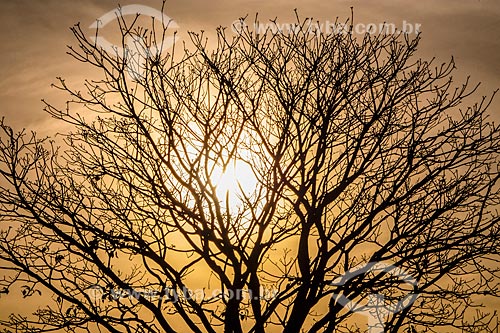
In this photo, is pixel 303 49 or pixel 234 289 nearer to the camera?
pixel 234 289

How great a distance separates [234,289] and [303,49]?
4787 millimetres

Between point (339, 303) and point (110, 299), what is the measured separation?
4.07 meters

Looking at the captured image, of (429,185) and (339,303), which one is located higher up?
(429,185)

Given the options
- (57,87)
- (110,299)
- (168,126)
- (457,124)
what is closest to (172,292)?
(110,299)

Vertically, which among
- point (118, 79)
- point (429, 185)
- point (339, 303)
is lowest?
point (339, 303)

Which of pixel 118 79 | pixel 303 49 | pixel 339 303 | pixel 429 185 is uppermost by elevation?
pixel 303 49

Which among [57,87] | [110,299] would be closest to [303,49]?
[57,87]

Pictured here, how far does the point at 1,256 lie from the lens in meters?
17.5

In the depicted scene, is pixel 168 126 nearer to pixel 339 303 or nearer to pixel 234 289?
pixel 234 289

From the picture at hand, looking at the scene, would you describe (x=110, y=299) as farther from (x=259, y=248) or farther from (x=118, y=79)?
(x=118, y=79)

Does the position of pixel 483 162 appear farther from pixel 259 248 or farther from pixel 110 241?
pixel 110 241

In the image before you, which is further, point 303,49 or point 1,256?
point 303,49

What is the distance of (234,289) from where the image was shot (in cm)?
1738

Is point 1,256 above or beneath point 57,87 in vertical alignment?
beneath
